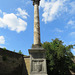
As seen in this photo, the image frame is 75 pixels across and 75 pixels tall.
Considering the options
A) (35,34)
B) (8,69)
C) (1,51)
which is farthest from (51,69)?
(35,34)

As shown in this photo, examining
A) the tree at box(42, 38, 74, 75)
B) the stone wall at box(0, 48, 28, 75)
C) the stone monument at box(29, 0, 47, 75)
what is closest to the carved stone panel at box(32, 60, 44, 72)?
the stone monument at box(29, 0, 47, 75)

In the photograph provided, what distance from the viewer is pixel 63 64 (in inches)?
633

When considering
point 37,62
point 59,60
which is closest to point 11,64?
point 59,60

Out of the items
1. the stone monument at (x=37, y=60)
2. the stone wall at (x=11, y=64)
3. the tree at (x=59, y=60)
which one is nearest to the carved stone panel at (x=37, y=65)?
the stone monument at (x=37, y=60)

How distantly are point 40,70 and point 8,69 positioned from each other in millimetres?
11563

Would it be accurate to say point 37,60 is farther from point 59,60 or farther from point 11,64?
point 11,64

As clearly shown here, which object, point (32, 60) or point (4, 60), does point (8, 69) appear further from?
point (32, 60)

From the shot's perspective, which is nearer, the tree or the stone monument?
the stone monument

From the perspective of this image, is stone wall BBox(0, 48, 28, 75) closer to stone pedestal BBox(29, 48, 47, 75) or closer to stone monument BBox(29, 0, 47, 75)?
stone monument BBox(29, 0, 47, 75)

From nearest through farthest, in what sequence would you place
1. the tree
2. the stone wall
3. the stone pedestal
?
the stone pedestal, the stone wall, the tree

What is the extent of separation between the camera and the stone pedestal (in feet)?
18.9

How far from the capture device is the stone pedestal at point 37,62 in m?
5.75

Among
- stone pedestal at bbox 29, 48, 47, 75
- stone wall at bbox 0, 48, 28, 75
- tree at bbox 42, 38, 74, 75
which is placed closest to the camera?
stone pedestal at bbox 29, 48, 47, 75

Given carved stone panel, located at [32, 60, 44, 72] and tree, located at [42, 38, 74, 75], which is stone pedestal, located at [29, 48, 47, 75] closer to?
carved stone panel, located at [32, 60, 44, 72]
